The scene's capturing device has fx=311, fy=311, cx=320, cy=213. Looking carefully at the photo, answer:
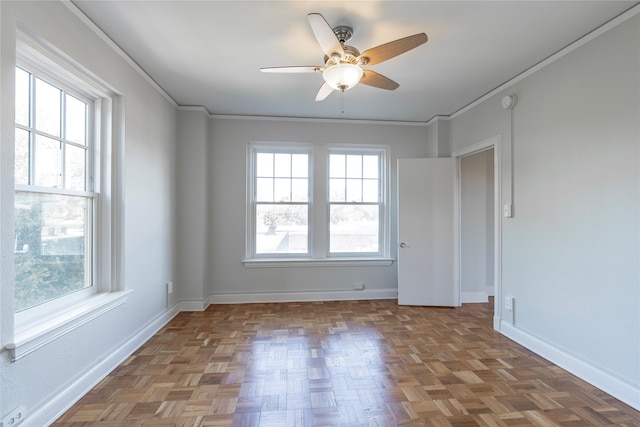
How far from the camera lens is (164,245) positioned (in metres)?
3.42

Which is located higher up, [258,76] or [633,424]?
[258,76]

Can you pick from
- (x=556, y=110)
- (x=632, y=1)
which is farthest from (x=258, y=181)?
(x=632, y=1)

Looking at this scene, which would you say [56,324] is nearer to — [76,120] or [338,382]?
[76,120]

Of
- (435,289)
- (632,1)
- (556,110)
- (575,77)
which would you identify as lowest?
(435,289)

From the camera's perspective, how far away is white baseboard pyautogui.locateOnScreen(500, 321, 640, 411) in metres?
1.98

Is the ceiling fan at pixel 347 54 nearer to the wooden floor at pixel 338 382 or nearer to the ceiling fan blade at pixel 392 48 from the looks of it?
the ceiling fan blade at pixel 392 48

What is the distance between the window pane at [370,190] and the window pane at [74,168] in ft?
10.5

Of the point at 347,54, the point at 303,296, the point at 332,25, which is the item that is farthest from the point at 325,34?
the point at 303,296

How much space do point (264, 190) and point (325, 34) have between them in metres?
2.71

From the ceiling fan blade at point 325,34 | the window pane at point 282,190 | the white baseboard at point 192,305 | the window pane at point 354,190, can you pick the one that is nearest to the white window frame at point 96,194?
the white baseboard at point 192,305

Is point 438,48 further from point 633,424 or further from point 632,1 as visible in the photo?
point 633,424

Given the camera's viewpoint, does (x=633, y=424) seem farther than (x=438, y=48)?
No

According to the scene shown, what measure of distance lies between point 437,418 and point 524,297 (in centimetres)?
165

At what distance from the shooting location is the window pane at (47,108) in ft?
6.12
